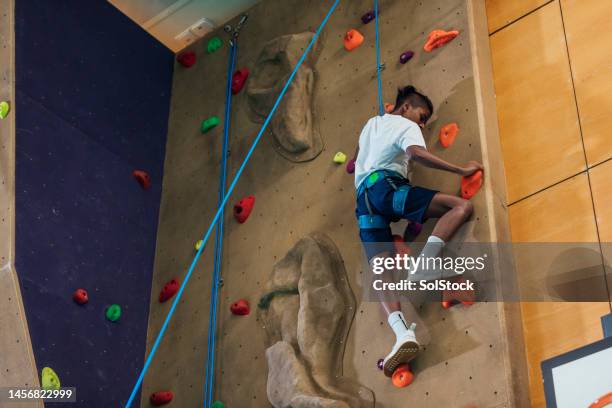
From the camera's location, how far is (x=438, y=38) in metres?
4.52

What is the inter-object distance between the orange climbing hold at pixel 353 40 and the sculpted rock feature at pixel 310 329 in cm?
107

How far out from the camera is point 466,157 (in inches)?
163

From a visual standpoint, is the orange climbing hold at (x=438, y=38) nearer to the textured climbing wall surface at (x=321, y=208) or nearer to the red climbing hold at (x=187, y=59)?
the textured climbing wall surface at (x=321, y=208)

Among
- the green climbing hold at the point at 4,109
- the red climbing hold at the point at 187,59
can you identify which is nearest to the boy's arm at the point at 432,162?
the green climbing hold at the point at 4,109

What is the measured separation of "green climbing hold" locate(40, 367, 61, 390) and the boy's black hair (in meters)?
1.93

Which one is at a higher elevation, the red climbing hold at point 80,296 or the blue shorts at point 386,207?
the blue shorts at point 386,207

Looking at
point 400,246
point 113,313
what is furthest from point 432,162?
point 113,313

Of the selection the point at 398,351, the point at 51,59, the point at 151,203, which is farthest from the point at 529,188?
the point at 51,59

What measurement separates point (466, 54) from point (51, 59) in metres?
2.16

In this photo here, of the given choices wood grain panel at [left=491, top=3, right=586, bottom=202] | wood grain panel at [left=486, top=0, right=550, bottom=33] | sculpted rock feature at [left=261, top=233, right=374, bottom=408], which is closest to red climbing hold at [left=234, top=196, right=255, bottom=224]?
sculpted rock feature at [left=261, top=233, right=374, bottom=408]

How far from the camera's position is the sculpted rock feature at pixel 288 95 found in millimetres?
4832

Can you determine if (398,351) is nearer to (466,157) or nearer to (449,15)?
(466,157)

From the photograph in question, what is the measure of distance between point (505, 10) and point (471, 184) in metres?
1.12

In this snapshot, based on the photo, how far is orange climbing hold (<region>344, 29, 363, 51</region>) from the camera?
4.95m
